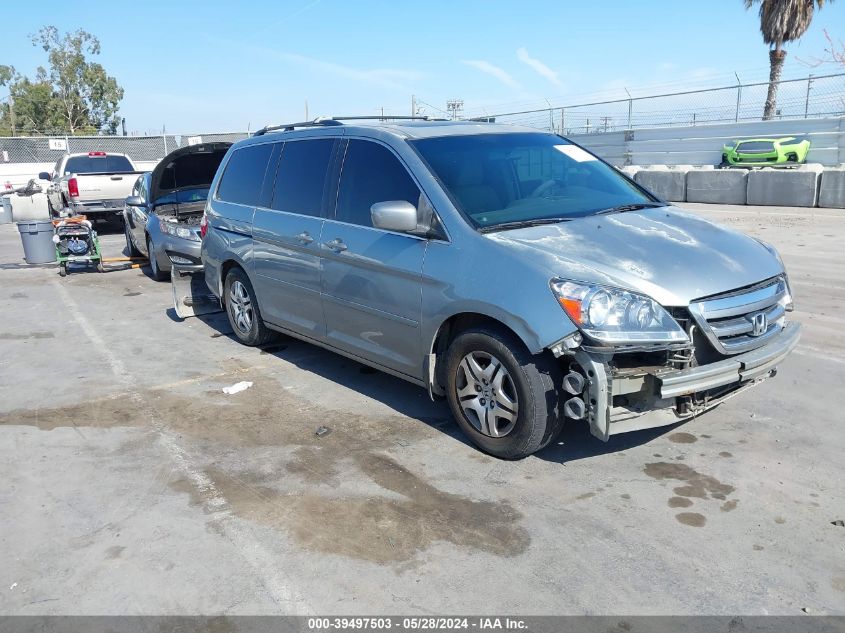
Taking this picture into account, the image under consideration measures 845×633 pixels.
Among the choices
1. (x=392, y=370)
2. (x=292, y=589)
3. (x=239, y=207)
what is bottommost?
(x=292, y=589)

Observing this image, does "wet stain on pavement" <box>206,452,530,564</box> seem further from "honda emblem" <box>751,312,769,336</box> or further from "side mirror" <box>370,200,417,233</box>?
"honda emblem" <box>751,312,769,336</box>

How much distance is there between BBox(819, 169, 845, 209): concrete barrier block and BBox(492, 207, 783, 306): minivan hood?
13055mm

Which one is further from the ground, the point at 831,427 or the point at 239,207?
the point at 239,207

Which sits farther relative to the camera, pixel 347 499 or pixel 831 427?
pixel 831 427

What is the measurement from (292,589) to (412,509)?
2.76ft

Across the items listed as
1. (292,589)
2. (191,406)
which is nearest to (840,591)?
(292,589)

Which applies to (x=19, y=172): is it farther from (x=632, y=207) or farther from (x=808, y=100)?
(x=808, y=100)

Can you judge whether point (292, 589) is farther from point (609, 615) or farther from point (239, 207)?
point (239, 207)

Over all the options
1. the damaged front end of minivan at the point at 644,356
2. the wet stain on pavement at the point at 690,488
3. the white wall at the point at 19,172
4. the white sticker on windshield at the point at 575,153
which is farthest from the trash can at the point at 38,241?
the white wall at the point at 19,172

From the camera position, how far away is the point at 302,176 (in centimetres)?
566

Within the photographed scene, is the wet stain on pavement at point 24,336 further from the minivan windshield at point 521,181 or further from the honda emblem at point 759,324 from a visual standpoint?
the honda emblem at point 759,324

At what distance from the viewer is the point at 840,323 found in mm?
6781

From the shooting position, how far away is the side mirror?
4.31 metres

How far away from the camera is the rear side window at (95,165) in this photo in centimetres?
1730
